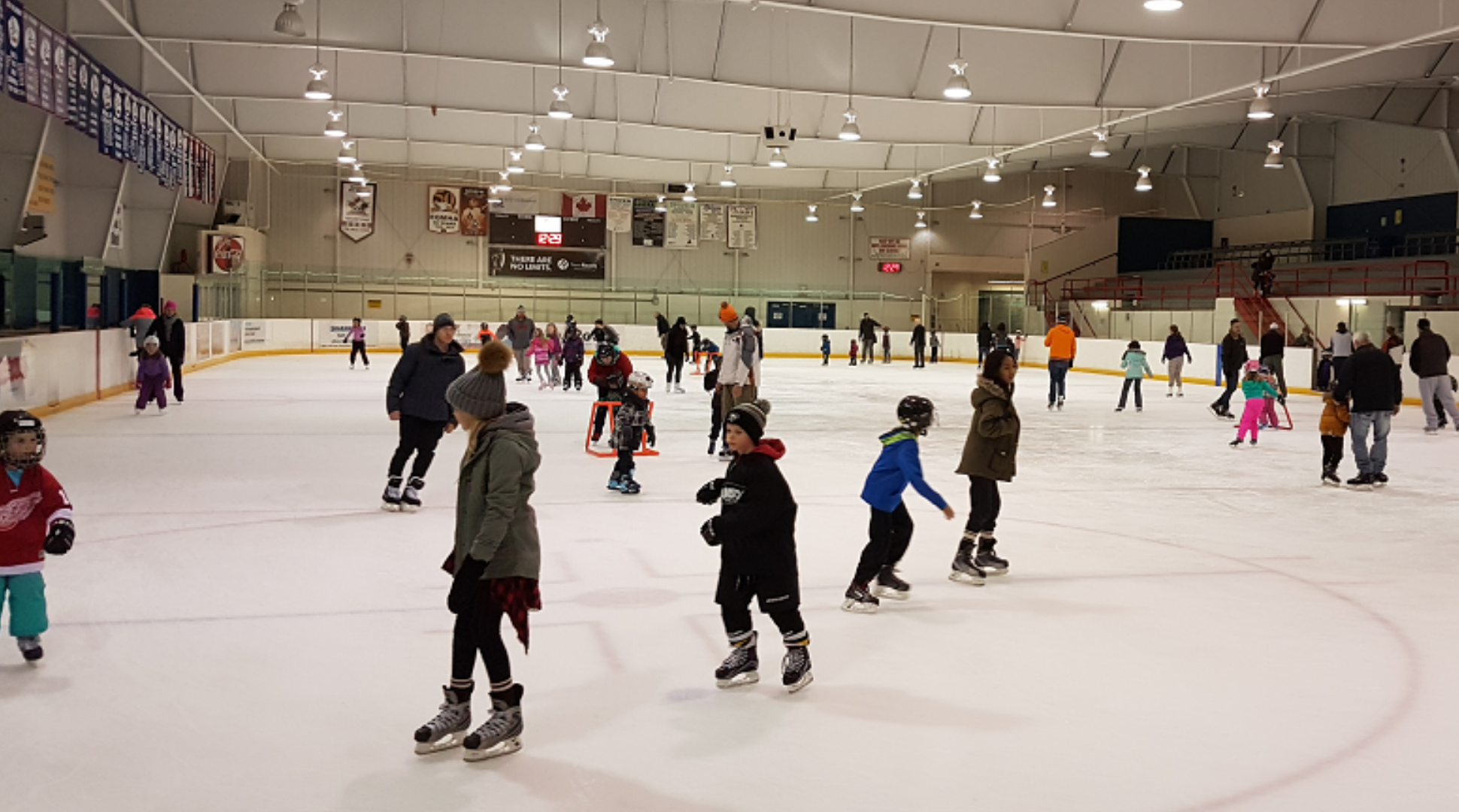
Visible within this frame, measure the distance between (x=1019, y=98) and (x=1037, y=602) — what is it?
16135 millimetres

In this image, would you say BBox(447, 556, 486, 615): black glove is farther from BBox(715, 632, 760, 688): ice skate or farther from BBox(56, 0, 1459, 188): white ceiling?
BBox(56, 0, 1459, 188): white ceiling

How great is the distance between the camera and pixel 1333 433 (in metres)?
11.2

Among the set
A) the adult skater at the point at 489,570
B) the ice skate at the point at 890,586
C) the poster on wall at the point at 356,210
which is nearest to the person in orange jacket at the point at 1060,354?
the ice skate at the point at 890,586

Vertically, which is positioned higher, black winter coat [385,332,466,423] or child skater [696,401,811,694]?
black winter coat [385,332,466,423]

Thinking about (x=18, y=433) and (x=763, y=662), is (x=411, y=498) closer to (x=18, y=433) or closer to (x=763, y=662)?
(x=18, y=433)

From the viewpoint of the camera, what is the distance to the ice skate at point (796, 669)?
4.66 metres

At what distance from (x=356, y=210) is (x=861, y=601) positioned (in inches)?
1427

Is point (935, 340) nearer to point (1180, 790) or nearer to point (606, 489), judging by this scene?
point (606, 489)

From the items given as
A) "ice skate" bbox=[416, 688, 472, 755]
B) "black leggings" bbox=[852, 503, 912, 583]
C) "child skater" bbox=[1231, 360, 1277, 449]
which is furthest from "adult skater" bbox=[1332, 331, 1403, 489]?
"ice skate" bbox=[416, 688, 472, 755]

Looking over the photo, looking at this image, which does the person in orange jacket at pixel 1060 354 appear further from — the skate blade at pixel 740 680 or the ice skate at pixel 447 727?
the ice skate at pixel 447 727

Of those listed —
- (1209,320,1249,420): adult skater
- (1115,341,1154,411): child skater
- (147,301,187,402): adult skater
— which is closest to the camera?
(147,301,187,402): adult skater

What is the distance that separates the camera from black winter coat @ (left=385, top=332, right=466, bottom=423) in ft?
28.3

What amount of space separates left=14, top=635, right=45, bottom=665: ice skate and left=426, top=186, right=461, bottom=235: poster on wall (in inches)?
1426

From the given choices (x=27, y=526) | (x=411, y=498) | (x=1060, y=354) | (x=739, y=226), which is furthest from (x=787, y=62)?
(x=739, y=226)
